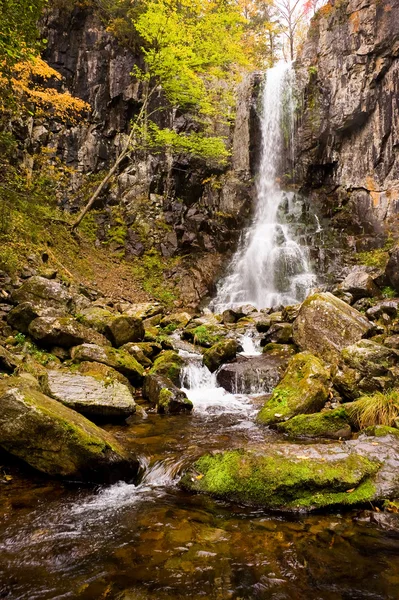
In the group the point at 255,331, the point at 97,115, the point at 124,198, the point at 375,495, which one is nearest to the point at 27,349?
the point at 375,495

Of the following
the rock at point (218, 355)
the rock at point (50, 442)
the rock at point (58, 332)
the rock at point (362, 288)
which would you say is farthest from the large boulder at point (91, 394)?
the rock at point (362, 288)

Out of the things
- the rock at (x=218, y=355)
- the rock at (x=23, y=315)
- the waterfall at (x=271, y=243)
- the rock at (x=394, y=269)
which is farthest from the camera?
the waterfall at (x=271, y=243)

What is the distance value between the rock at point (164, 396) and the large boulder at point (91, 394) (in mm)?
794

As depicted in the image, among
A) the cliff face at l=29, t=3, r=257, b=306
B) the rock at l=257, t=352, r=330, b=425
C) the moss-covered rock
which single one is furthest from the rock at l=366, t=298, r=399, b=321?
the cliff face at l=29, t=3, r=257, b=306

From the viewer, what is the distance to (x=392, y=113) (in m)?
17.9

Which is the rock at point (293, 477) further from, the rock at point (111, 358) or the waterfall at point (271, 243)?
the waterfall at point (271, 243)

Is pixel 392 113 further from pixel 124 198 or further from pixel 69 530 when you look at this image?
pixel 69 530

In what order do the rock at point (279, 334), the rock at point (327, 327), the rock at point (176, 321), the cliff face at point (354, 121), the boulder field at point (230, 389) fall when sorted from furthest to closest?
the cliff face at point (354, 121) → the rock at point (176, 321) → the rock at point (279, 334) → the rock at point (327, 327) → the boulder field at point (230, 389)

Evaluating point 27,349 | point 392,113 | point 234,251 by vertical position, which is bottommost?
point 27,349

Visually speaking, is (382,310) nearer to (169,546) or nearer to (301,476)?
(301,476)

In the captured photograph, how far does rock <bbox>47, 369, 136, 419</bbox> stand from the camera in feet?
17.3

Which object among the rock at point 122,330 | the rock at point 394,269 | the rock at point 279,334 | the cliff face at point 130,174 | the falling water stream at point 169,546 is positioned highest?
the cliff face at point 130,174

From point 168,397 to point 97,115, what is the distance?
18.7m

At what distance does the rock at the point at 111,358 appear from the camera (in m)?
6.92
